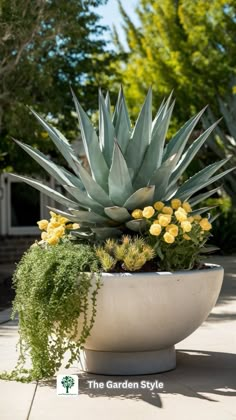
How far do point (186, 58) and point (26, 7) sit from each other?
10180 millimetres

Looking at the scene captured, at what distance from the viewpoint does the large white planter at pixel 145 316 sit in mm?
5957

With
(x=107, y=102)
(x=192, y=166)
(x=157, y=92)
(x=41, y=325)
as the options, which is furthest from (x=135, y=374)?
(x=157, y=92)

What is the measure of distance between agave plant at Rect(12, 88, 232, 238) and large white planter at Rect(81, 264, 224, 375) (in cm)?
66

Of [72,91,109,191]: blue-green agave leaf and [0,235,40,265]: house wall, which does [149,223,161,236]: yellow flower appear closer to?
[72,91,109,191]: blue-green agave leaf

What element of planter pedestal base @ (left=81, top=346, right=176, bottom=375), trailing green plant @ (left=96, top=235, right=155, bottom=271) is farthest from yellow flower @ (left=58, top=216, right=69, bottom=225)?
planter pedestal base @ (left=81, top=346, right=176, bottom=375)

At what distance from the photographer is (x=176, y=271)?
6.15 meters

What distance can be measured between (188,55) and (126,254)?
20.7 metres

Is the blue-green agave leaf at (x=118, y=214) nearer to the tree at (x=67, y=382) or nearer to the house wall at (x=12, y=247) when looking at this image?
the tree at (x=67, y=382)

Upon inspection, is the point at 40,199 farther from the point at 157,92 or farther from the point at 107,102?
the point at 107,102

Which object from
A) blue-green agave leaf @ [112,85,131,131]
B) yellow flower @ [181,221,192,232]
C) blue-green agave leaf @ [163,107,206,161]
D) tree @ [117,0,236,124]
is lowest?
yellow flower @ [181,221,192,232]

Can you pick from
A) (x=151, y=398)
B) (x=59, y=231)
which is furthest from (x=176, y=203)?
(x=151, y=398)

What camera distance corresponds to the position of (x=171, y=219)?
21.1ft

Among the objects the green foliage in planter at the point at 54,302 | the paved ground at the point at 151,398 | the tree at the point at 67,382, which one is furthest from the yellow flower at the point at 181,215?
the tree at the point at 67,382

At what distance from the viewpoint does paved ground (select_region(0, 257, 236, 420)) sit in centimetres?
512
